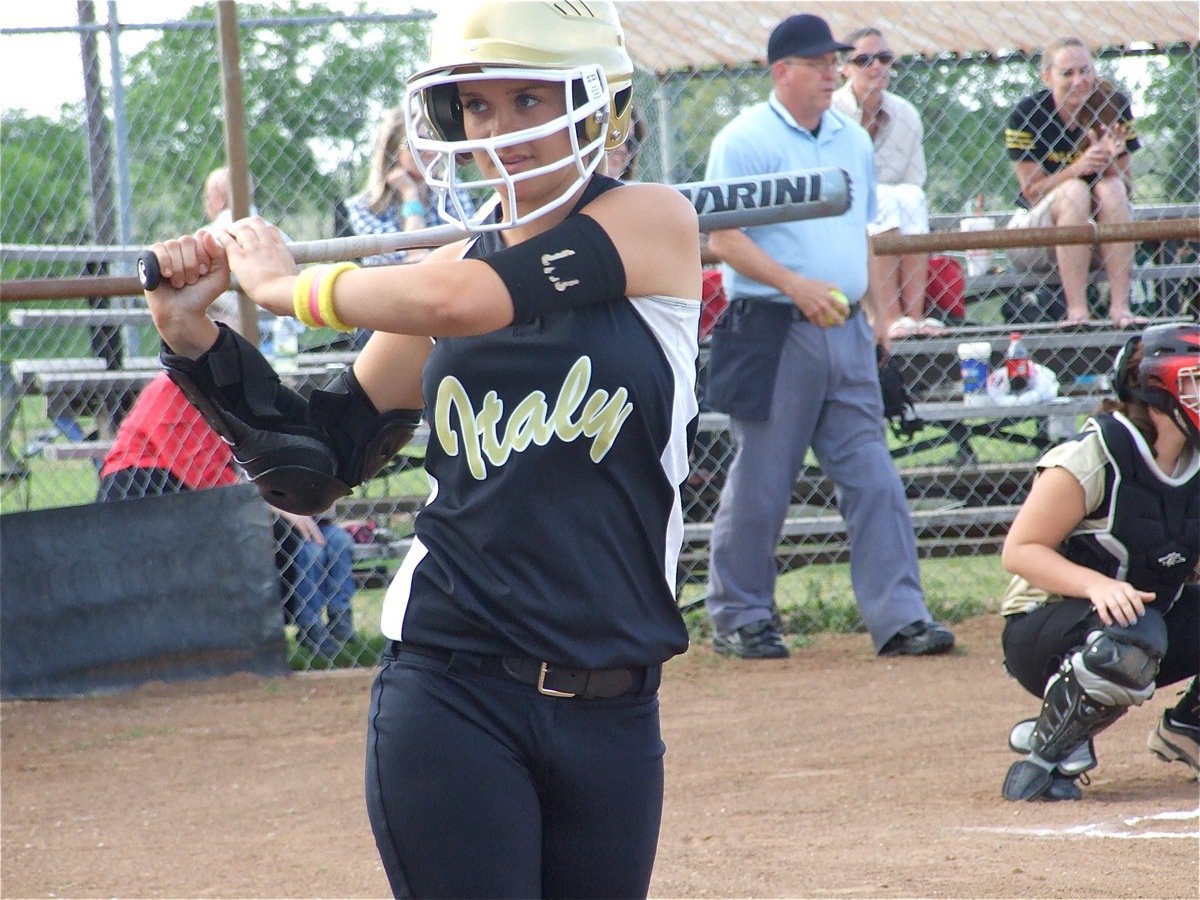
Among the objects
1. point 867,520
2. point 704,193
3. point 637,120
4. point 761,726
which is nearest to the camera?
point 704,193

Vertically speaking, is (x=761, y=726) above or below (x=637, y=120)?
below

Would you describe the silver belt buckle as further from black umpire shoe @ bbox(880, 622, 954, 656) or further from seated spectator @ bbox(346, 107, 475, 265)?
seated spectator @ bbox(346, 107, 475, 265)

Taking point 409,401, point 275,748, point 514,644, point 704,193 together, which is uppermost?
point 704,193

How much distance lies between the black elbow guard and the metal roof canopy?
6494 mm

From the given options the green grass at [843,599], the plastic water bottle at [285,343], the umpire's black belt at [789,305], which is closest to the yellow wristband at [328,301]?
the umpire's black belt at [789,305]

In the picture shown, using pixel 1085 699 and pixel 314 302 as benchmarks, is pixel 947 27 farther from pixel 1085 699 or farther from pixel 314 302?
pixel 314 302

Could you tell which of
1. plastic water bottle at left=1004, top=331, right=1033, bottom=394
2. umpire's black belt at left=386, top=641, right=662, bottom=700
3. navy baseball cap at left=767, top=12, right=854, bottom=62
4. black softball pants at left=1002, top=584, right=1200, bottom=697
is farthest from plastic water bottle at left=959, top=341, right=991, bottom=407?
umpire's black belt at left=386, top=641, right=662, bottom=700

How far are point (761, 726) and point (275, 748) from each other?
5.81 ft

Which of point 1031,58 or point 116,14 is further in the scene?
point 1031,58

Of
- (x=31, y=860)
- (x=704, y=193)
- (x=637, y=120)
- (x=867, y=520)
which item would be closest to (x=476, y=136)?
(x=704, y=193)

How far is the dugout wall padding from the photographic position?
19.7 feet

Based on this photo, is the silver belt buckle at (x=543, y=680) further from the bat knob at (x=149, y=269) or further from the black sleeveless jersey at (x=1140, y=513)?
the black sleeveless jersey at (x=1140, y=513)

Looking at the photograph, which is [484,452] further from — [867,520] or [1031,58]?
[1031,58]

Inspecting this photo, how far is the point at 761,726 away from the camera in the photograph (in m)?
5.45
